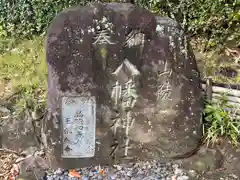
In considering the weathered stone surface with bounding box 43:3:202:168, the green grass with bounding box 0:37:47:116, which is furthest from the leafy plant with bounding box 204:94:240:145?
the green grass with bounding box 0:37:47:116

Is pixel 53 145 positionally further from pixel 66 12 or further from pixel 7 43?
pixel 7 43

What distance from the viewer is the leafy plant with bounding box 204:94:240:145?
439cm

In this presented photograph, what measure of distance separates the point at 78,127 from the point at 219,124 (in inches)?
55.7

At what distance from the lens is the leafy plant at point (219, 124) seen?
173 inches

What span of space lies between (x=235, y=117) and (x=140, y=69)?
122 centimetres

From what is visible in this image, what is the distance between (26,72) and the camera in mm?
5754

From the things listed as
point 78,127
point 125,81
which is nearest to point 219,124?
point 125,81

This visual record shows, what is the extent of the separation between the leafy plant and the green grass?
73.1 inches

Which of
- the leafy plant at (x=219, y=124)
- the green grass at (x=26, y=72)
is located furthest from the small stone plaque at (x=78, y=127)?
the leafy plant at (x=219, y=124)

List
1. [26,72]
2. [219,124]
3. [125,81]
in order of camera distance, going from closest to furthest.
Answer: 1. [125,81]
2. [219,124]
3. [26,72]

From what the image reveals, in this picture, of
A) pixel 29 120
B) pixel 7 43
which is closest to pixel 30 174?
pixel 29 120

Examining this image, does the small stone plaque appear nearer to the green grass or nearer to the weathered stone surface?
the weathered stone surface

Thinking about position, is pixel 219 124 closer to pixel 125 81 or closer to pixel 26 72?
pixel 125 81

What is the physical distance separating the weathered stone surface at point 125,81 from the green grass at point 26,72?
1.14 m
